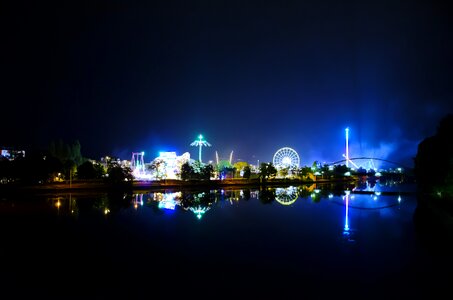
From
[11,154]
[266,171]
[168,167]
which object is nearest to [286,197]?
[168,167]

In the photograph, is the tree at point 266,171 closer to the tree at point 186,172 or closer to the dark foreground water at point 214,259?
the tree at point 186,172

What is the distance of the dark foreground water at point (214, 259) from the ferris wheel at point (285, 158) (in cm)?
6636

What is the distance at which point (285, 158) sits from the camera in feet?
285

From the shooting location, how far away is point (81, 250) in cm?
1251

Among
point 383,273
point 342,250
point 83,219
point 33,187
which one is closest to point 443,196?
point 342,250

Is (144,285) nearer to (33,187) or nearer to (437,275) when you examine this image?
(437,275)

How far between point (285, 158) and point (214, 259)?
76.9 m

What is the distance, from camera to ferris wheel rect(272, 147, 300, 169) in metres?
85.9

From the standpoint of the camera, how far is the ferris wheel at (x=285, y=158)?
8588 centimetres

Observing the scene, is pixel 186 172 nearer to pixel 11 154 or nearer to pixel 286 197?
pixel 286 197

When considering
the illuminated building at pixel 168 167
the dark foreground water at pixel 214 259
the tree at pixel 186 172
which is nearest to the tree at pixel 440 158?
the dark foreground water at pixel 214 259

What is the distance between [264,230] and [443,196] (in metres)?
20.3

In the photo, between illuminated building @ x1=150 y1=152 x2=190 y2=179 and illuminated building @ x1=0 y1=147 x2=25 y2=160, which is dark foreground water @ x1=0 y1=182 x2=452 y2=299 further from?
illuminated building @ x1=0 y1=147 x2=25 y2=160

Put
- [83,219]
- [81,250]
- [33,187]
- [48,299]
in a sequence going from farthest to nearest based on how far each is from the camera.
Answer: [33,187]
[83,219]
[81,250]
[48,299]
